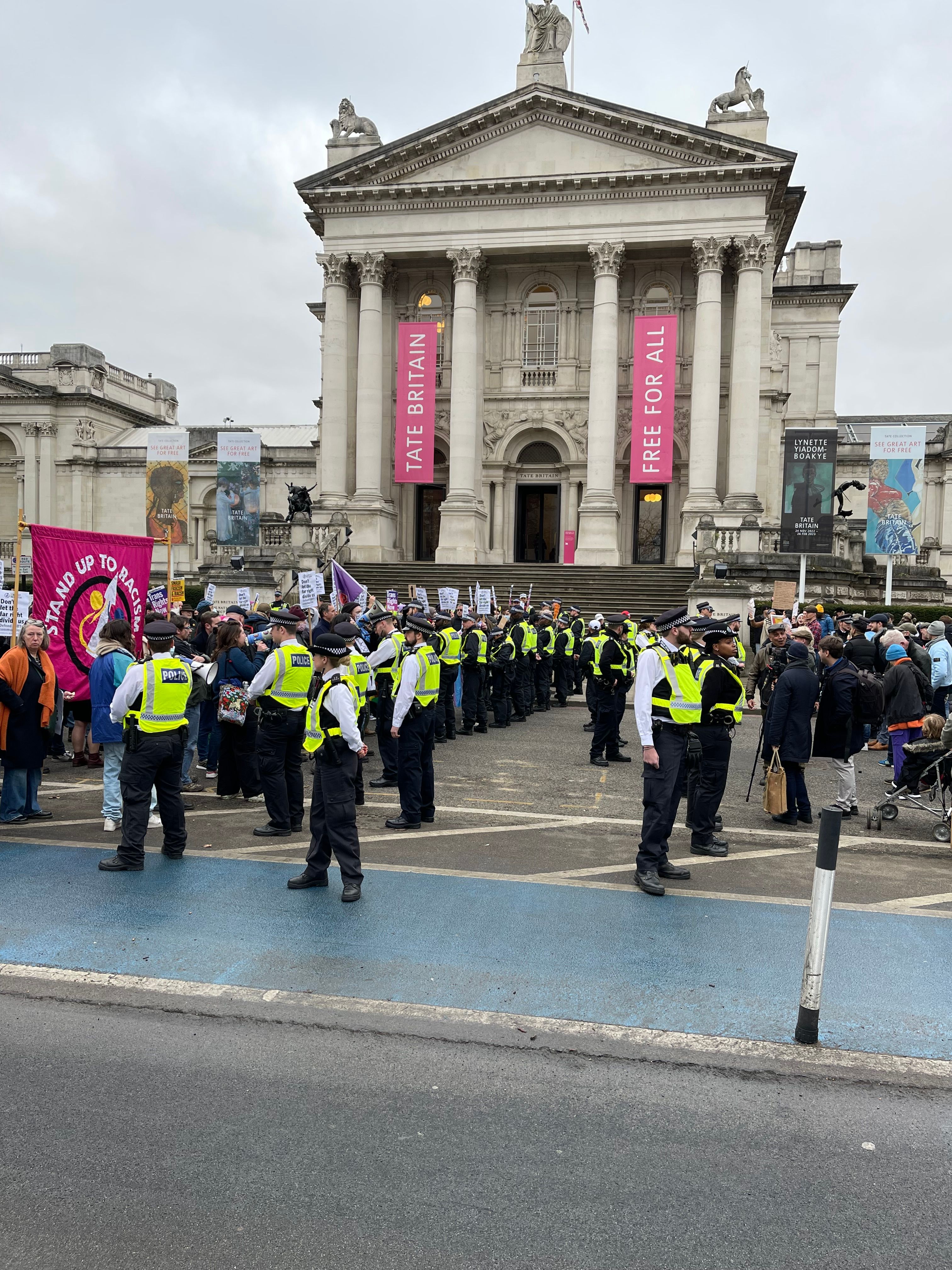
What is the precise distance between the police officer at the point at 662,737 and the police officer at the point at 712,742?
0.55 metres

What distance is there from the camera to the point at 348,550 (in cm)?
3494

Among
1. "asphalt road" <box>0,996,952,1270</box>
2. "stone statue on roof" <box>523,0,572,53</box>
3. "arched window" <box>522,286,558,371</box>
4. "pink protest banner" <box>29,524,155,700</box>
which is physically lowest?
"asphalt road" <box>0,996,952,1270</box>

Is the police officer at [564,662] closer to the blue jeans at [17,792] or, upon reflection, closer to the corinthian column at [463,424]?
the blue jeans at [17,792]

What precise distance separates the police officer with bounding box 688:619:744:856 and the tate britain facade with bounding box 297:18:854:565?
80.5ft

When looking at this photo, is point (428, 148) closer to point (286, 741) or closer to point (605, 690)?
point (605, 690)

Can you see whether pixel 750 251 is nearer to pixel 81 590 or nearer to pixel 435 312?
pixel 435 312

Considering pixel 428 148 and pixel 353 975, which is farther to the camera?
pixel 428 148

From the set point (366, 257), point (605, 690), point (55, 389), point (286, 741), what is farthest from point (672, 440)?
point (55, 389)

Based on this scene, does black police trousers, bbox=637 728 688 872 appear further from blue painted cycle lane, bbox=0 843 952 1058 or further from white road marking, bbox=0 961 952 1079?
white road marking, bbox=0 961 952 1079

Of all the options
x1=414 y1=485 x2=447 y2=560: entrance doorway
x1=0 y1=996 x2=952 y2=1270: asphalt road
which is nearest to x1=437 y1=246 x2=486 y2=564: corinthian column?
x1=414 y1=485 x2=447 y2=560: entrance doorway

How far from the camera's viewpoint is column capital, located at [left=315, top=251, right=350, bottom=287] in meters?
36.3

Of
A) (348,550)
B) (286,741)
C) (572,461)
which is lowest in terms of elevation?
(286,741)

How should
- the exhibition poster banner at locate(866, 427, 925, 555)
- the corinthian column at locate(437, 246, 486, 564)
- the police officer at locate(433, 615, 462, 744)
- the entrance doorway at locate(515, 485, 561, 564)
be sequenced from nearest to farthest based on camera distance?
1. the police officer at locate(433, 615, 462, 744)
2. the exhibition poster banner at locate(866, 427, 925, 555)
3. the corinthian column at locate(437, 246, 486, 564)
4. the entrance doorway at locate(515, 485, 561, 564)

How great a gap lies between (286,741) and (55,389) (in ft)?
166
